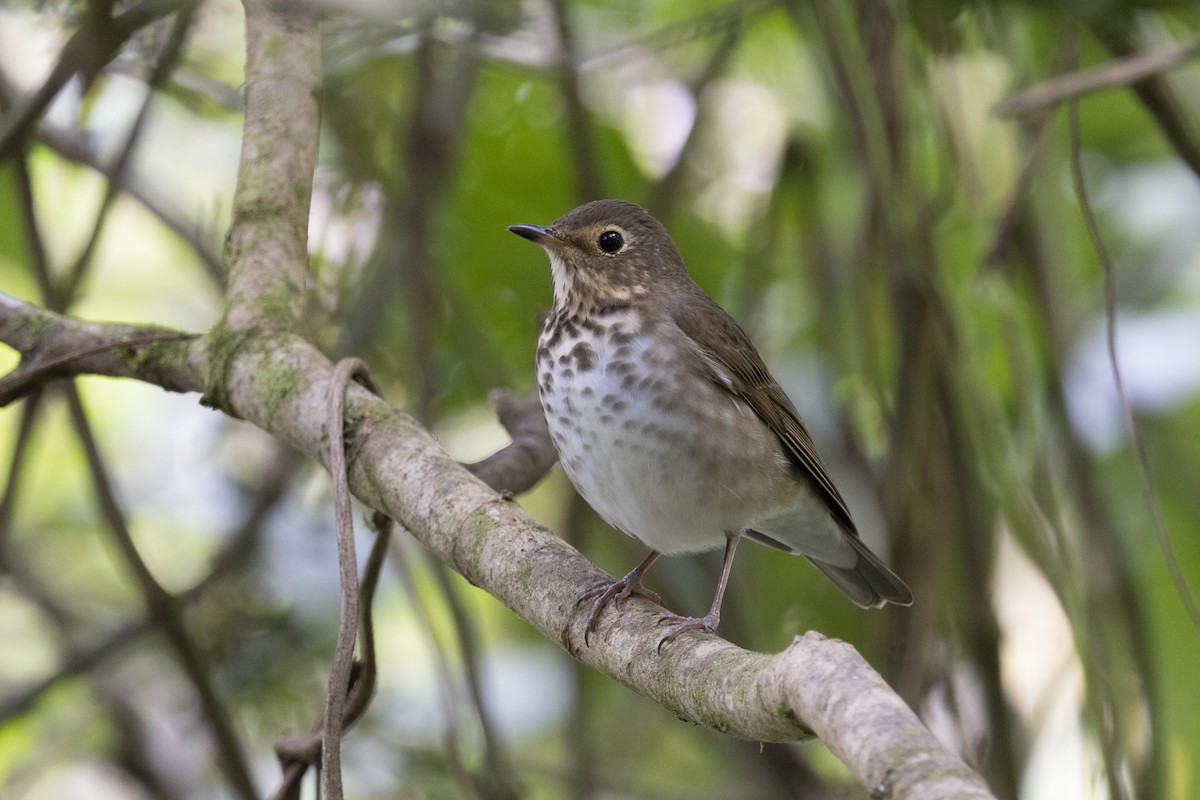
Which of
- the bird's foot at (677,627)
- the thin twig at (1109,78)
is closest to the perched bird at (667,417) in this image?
the bird's foot at (677,627)

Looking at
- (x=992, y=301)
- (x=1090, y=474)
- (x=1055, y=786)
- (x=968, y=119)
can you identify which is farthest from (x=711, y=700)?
(x=968, y=119)

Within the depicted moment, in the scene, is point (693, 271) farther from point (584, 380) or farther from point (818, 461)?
point (584, 380)

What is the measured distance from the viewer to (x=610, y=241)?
3.82m

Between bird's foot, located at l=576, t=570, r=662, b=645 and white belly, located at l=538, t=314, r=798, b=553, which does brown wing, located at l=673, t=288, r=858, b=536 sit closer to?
white belly, located at l=538, t=314, r=798, b=553

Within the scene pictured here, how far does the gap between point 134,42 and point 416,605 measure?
1.84 m

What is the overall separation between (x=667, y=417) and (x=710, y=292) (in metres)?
1.91

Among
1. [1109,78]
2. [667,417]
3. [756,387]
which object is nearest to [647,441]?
[667,417]

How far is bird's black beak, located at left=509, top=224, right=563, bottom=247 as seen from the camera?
3.67m

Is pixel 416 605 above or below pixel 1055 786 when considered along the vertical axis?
above

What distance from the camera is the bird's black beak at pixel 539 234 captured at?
12.0ft

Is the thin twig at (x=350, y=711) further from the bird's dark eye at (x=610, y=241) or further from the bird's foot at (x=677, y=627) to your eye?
the bird's dark eye at (x=610, y=241)

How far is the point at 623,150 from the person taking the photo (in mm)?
5129

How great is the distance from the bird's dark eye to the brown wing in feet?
1.07

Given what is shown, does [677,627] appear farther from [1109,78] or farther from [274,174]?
[1109,78]
